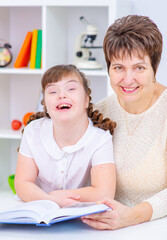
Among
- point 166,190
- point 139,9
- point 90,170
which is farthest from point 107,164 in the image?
point 139,9

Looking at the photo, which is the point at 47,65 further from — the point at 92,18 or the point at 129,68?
the point at 129,68

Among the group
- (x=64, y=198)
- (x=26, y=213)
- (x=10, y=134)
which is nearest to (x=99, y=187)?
(x=64, y=198)

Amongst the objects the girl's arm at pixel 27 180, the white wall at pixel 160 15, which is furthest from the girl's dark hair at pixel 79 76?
the white wall at pixel 160 15

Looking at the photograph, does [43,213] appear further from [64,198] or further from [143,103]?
[143,103]

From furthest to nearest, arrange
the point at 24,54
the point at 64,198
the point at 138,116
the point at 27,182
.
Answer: the point at 24,54
the point at 138,116
the point at 27,182
the point at 64,198

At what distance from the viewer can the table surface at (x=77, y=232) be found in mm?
1376

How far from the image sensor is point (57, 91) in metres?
1.69

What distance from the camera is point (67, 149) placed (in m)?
1.74

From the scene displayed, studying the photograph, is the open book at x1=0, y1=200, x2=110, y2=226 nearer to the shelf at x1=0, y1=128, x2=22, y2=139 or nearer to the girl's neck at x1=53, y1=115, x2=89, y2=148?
the girl's neck at x1=53, y1=115, x2=89, y2=148

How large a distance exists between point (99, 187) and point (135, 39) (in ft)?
1.76

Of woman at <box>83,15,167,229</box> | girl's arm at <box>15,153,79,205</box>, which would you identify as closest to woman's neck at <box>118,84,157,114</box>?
woman at <box>83,15,167,229</box>

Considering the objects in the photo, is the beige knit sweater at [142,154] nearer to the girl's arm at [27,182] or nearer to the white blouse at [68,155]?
the white blouse at [68,155]

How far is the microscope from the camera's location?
2.92 meters

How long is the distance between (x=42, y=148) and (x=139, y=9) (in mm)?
1646
